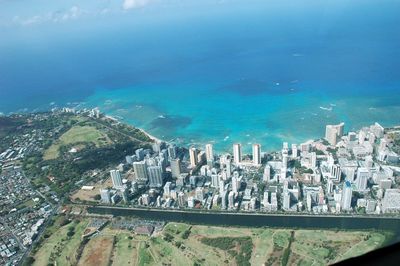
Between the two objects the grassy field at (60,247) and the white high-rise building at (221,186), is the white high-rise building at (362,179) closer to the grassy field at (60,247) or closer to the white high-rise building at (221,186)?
the white high-rise building at (221,186)

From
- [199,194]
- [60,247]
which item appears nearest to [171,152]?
[199,194]

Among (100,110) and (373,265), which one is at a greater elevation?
(373,265)

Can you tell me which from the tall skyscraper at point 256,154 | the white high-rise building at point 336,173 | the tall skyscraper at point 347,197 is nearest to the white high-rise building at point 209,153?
the tall skyscraper at point 256,154

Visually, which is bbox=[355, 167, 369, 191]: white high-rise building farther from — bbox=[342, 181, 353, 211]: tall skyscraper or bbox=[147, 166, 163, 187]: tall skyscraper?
bbox=[147, 166, 163, 187]: tall skyscraper

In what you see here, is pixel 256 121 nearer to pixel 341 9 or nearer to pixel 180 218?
pixel 180 218

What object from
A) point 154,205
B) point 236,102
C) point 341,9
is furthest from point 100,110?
point 341,9

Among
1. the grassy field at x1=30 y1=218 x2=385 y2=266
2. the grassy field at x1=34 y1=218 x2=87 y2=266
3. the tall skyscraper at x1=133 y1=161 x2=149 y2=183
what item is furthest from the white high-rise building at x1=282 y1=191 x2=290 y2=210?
the grassy field at x1=34 y1=218 x2=87 y2=266

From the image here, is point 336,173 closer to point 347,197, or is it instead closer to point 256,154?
point 347,197
